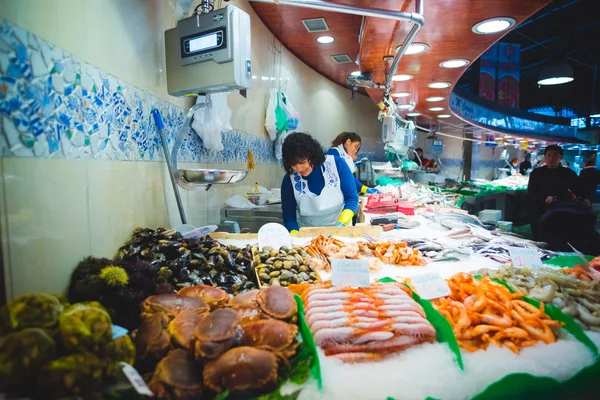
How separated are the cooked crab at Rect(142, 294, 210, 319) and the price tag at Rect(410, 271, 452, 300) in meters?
0.95

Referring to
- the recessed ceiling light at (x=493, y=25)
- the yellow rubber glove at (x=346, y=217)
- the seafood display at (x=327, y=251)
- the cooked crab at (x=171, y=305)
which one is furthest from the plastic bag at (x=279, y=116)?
the cooked crab at (x=171, y=305)

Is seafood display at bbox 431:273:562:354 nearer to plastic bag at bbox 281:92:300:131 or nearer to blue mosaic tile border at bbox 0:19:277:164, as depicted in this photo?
blue mosaic tile border at bbox 0:19:277:164

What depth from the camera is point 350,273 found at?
1.58m

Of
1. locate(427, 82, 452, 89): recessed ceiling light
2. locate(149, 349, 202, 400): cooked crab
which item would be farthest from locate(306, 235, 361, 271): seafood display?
locate(427, 82, 452, 89): recessed ceiling light

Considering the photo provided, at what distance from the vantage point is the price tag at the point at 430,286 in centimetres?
156

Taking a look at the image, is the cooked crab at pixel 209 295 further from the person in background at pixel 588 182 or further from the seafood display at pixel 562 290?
the person in background at pixel 588 182

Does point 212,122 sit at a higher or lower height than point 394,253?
Result: higher

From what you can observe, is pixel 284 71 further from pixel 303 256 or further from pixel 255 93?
pixel 303 256

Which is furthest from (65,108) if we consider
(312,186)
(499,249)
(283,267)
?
(499,249)

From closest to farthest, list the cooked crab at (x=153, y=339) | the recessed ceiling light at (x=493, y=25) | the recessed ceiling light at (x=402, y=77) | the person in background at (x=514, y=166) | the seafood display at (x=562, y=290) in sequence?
the cooked crab at (x=153, y=339) → the seafood display at (x=562, y=290) → the recessed ceiling light at (x=493, y=25) → the recessed ceiling light at (x=402, y=77) → the person in background at (x=514, y=166)

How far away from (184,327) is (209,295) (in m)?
0.30

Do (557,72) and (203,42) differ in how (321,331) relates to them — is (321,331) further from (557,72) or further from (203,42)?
(557,72)

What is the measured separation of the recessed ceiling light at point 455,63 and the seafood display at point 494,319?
4127 millimetres

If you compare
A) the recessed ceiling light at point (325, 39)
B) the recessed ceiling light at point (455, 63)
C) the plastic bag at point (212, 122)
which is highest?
the recessed ceiling light at point (325, 39)
